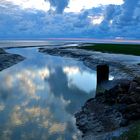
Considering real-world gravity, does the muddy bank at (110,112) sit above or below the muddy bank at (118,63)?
above

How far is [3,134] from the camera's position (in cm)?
2375

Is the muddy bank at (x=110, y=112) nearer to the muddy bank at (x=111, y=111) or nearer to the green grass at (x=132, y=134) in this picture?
the muddy bank at (x=111, y=111)

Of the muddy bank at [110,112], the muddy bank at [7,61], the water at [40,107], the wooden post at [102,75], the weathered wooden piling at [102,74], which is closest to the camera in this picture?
the muddy bank at [110,112]

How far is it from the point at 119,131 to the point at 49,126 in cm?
670

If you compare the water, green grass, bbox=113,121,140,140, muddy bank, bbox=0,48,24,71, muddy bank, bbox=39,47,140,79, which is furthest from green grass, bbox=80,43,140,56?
green grass, bbox=113,121,140,140

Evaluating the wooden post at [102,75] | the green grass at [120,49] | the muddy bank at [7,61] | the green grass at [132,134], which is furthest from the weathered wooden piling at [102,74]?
the green grass at [120,49]

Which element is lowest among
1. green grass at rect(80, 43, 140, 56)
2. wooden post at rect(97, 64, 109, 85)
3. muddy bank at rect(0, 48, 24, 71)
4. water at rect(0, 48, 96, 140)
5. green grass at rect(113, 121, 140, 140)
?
green grass at rect(80, 43, 140, 56)

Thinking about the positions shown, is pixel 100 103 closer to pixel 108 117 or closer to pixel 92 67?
pixel 108 117

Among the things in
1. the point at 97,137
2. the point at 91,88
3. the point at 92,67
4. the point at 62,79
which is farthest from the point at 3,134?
the point at 92,67

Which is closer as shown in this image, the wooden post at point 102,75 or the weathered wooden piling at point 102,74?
the weathered wooden piling at point 102,74

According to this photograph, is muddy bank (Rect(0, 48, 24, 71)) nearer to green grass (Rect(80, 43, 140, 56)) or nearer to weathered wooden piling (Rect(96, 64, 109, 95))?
weathered wooden piling (Rect(96, 64, 109, 95))

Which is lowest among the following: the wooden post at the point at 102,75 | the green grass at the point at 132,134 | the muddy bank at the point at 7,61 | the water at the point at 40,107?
the muddy bank at the point at 7,61

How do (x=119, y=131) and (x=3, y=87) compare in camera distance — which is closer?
(x=119, y=131)

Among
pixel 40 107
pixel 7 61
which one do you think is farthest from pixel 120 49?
pixel 40 107
